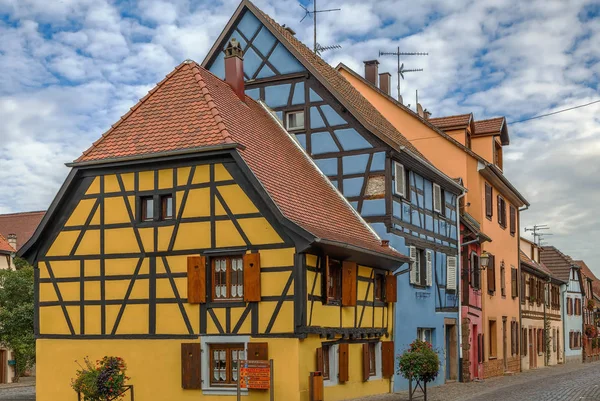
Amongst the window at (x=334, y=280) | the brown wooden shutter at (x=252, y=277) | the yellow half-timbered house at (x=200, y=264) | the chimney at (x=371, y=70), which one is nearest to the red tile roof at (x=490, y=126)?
the chimney at (x=371, y=70)

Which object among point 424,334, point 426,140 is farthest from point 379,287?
point 426,140

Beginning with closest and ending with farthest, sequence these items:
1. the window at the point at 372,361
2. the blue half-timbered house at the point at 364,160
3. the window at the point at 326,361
Answer: 1. the window at the point at 326,361
2. the window at the point at 372,361
3. the blue half-timbered house at the point at 364,160

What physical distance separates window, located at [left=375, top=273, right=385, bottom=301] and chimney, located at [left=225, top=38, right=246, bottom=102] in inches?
243

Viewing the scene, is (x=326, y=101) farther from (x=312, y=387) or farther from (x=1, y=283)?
(x=1, y=283)

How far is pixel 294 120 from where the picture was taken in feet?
83.2

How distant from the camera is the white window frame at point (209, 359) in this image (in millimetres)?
19078

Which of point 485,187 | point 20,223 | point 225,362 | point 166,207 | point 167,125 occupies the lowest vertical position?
point 225,362

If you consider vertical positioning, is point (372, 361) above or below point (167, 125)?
below

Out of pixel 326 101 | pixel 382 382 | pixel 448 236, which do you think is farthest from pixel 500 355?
pixel 326 101

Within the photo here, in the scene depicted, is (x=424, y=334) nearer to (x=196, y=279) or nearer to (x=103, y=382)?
(x=196, y=279)

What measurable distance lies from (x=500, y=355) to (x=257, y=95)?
1615cm

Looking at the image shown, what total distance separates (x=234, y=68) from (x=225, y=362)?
8696mm

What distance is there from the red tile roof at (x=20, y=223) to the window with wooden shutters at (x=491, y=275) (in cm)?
3859

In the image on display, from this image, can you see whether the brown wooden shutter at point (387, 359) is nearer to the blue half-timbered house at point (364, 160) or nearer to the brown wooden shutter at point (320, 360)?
the blue half-timbered house at point (364, 160)
